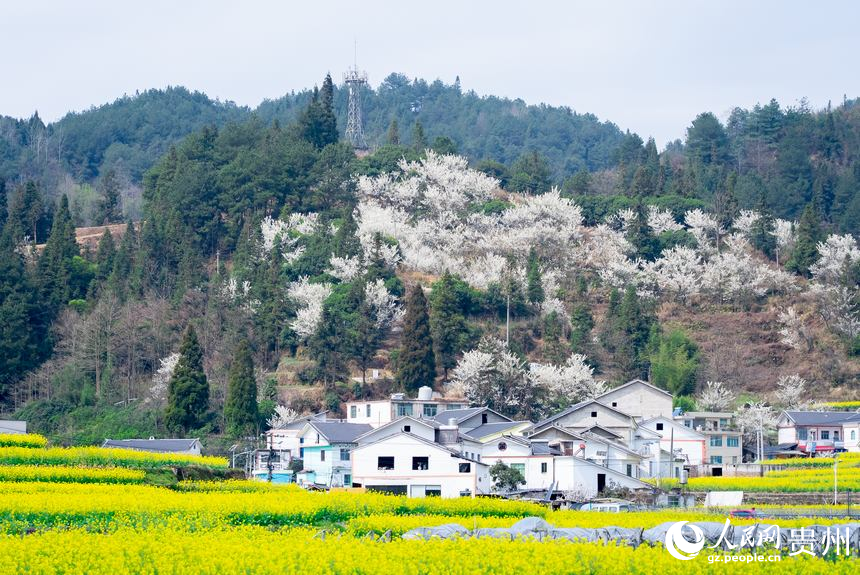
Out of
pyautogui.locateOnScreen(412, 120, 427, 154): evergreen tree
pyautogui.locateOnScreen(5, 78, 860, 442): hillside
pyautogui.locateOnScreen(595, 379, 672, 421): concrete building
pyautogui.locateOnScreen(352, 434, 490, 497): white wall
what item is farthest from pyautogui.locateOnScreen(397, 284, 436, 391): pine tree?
pyautogui.locateOnScreen(412, 120, 427, 154): evergreen tree

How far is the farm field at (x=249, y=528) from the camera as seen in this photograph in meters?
17.6

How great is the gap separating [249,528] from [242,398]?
1172 inches

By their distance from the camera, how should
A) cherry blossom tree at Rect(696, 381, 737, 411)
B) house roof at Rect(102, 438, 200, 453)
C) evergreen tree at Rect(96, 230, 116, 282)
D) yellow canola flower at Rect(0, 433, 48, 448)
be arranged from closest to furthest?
1. yellow canola flower at Rect(0, 433, 48, 448)
2. house roof at Rect(102, 438, 200, 453)
3. cherry blossom tree at Rect(696, 381, 737, 411)
4. evergreen tree at Rect(96, 230, 116, 282)

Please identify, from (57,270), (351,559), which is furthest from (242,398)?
(351,559)

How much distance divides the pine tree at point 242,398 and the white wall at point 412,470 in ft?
40.4

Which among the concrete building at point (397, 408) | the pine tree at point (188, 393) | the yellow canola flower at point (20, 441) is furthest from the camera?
the pine tree at point (188, 393)

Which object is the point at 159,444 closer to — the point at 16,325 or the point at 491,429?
the point at 491,429

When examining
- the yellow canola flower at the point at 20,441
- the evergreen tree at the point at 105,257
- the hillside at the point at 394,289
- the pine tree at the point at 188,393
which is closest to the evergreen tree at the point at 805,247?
the hillside at the point at 394,289

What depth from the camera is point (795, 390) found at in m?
60.5

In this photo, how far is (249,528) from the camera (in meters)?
25.0

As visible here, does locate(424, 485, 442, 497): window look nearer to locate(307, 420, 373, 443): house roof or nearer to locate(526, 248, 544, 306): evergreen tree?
locate(307, 420, 373, 443): house roof

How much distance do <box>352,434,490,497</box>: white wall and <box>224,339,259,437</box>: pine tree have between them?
1230 cm

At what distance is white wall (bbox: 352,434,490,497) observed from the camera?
136ft

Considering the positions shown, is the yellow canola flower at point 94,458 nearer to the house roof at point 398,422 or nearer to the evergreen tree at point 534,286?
the house roof at point 398,422
